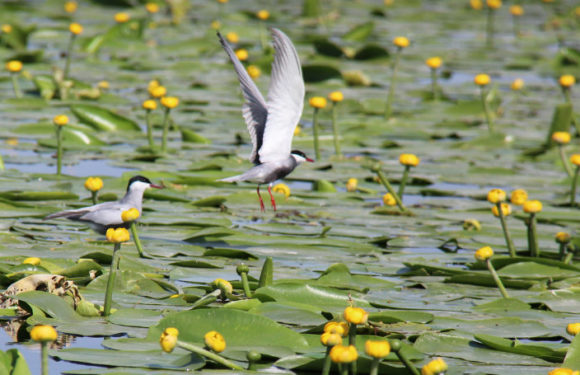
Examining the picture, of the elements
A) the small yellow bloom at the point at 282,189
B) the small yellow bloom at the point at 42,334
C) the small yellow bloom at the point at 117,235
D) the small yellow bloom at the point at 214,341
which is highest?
the small yellow bloom at the point at 42,334

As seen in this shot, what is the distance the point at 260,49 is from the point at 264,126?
6.73 m

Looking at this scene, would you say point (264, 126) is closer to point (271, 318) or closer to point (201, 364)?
point (271, 318)

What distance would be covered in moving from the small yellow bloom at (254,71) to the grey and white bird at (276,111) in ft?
13.5

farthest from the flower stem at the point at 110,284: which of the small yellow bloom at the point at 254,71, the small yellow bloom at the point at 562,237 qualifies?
the small yellow bloom at the point at 254,71

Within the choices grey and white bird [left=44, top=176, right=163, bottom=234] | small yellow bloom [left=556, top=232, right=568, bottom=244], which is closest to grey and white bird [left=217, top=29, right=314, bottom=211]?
grey and white bird [left=44, top=176, right=163, bottom=234]

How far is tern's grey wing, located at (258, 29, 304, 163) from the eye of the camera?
4610 mm

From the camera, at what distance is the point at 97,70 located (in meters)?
9.65

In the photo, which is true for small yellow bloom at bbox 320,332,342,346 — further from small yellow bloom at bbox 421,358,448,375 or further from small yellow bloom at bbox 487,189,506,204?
small yellow bloom at bbox 487,189,506,204

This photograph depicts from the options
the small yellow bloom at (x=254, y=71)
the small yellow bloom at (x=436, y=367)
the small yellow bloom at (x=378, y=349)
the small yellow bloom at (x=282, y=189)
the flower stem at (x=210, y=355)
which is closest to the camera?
the small yellow bloom at (x=378, y=349)

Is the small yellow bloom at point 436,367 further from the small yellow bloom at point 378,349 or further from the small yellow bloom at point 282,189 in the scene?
the small yellow bloom at point 282,189

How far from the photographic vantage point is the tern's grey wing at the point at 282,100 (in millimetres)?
4610

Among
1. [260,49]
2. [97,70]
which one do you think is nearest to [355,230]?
[97,70]

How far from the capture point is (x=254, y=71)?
9070 millimetres

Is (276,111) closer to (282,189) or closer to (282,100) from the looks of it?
(282,100)
